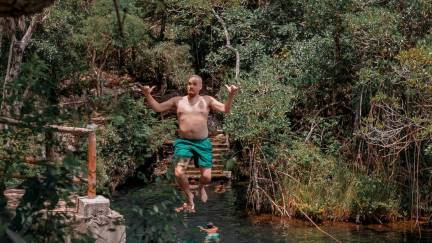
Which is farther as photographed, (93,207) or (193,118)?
(193,118)

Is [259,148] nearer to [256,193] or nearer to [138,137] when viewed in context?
[256,193]

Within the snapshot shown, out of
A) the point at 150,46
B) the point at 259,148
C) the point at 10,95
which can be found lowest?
the point at 259,148

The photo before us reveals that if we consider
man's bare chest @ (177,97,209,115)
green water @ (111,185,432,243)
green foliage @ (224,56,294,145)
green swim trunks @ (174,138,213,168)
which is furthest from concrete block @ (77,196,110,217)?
green foliage @ (224,56,294,145)

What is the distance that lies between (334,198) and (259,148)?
1.49 m

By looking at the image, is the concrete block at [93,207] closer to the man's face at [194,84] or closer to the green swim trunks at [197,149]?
the green swim trunks at [197,149]

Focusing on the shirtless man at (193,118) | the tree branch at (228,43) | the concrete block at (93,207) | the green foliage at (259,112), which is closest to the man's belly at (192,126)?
the shirtless man at (193,118)

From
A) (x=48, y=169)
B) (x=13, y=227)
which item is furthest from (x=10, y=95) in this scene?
(x=13, y=227)

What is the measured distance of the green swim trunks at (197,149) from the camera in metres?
8.07

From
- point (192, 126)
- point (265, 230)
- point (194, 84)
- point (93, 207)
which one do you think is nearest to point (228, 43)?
point (265, 230)

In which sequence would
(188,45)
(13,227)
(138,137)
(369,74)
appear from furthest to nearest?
(188,45)
(369,74)
(138,137)
(13,227)

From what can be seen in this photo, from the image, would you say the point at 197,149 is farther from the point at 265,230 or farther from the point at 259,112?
the point at 259,112

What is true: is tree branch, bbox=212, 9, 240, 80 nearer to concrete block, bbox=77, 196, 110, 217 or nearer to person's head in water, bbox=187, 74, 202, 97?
person's head in water, bbox=187, 74, 202, 97

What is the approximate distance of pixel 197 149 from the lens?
8188 millimetres

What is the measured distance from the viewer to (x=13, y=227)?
3.13 m
